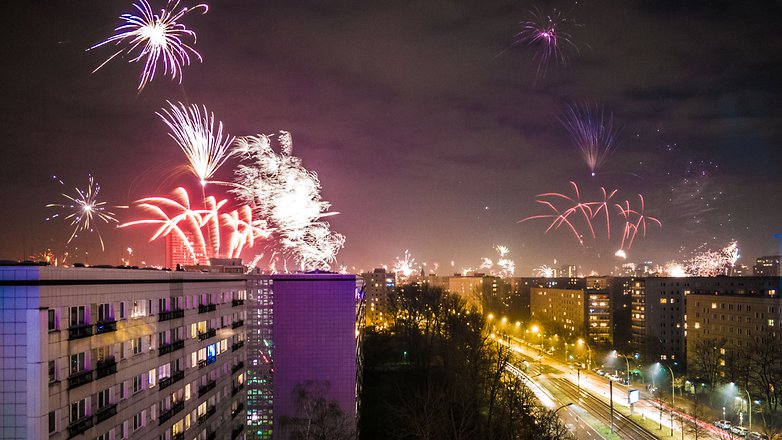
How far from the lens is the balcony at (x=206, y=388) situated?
23672mm

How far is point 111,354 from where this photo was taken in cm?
1583

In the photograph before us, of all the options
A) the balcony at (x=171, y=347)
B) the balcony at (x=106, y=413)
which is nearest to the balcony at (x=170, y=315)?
the balcony at (x=171, y=347)

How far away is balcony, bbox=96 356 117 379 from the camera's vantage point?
49.4 ft

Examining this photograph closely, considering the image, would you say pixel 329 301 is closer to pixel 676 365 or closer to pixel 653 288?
pixel 676 365

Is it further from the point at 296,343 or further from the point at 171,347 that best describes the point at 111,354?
the point at 296,343

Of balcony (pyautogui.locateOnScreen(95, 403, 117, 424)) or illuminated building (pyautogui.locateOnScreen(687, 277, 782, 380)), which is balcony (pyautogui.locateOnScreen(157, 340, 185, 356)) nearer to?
balcony (pyautogui.locateOnScreen(95, 403, 117, 424))

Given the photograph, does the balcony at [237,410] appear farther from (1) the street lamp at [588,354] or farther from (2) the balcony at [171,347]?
(1) the street lamp at [588,354]

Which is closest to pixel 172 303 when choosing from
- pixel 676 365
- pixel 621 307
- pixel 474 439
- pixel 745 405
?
pixel 474 439

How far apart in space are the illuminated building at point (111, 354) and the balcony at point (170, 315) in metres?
0.04

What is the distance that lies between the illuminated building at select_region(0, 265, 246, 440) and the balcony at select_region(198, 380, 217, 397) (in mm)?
98

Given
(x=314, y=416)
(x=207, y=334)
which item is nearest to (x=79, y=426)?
(x=207, y=334)

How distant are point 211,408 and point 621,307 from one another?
91404 millimetres

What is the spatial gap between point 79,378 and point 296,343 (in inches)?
752

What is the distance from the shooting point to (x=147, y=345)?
18562 mm
